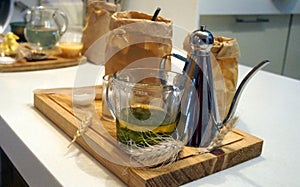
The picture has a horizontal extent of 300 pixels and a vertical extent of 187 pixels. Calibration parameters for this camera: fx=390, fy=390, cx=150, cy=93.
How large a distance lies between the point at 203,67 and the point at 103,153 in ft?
0.77

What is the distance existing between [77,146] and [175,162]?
20cm

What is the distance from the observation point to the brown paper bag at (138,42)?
783mm

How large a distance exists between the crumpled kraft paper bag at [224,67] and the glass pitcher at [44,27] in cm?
70

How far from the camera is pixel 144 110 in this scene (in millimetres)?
625

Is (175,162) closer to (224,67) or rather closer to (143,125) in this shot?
(143,125)

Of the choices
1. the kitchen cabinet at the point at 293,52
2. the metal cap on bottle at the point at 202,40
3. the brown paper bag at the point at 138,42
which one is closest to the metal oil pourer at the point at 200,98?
the metal cap on bottle at the point at 202,40

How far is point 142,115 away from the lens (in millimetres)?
621

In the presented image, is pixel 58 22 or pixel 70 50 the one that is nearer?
pixel 70 50

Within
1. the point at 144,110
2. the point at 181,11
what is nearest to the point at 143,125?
the point at 144,110

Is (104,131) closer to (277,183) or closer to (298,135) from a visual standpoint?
(277,183)

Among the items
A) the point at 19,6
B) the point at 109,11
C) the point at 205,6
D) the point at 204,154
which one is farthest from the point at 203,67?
the point at 19,6

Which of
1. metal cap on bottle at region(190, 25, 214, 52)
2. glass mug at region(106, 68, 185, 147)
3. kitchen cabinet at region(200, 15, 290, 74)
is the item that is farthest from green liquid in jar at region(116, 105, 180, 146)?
kitchen cabinet at region(200, 15, 290, 74)

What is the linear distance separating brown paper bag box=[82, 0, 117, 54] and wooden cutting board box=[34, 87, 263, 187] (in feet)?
1.64

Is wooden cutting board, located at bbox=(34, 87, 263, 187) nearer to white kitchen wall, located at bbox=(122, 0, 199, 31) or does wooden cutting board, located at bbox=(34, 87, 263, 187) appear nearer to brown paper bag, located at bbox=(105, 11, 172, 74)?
brown paper bag, located at bbox=(105, 11, 172, 74)
